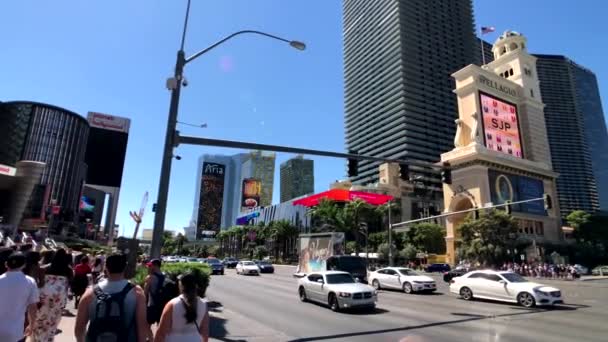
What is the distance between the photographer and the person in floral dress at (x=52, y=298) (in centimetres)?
573

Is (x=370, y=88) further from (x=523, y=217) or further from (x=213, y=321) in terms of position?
(x=213, y=321)

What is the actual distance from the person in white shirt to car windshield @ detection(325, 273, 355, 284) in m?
11.6

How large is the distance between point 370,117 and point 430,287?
144 metres

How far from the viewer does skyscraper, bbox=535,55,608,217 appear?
16312 centimetres

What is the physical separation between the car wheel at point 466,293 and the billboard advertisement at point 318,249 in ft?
42.8

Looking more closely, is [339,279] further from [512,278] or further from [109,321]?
[109,321]

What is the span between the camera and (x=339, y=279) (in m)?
15.3

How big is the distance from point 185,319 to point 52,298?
3162 millimetres

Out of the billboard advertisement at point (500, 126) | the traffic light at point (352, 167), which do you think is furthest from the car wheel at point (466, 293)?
the billboard advertisement at point (500, 126)

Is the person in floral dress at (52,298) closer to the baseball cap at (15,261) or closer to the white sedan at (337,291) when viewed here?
the baseball cap at (15,261)

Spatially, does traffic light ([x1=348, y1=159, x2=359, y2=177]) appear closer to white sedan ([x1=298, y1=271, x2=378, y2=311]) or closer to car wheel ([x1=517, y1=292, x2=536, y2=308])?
white sedan ([x1=298, y1=271, x2=378, y2=311])

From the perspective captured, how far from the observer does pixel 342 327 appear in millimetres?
10984

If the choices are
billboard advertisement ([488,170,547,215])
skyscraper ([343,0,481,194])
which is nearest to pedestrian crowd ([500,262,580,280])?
billboard advertisement ([488,170,547,215])

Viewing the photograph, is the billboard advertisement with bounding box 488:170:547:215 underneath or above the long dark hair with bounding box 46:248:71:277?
above
